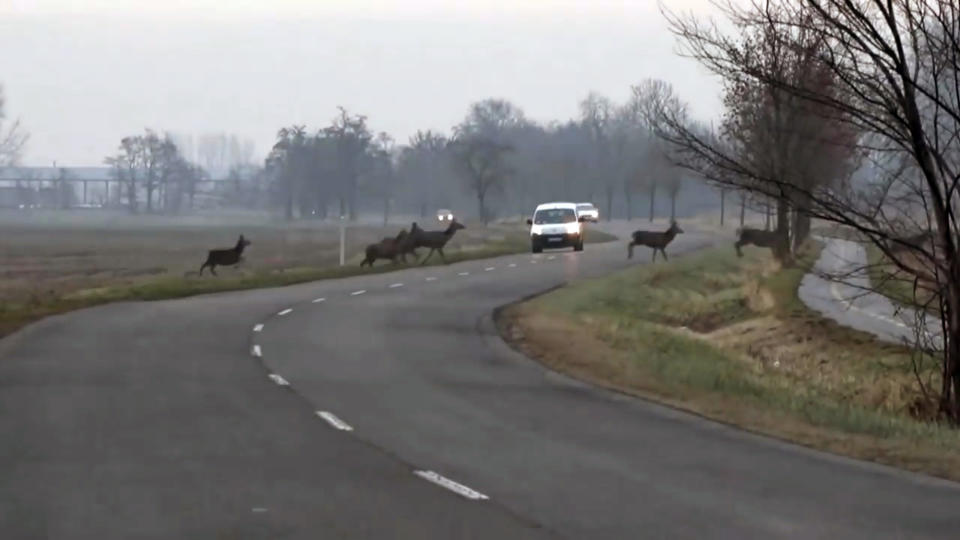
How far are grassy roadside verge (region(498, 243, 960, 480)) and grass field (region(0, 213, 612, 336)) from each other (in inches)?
353

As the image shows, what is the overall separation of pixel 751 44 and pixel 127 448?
869 centimetres

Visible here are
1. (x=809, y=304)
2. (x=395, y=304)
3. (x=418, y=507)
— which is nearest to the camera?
(x=418, y=507)

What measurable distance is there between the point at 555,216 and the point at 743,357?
1327 inches

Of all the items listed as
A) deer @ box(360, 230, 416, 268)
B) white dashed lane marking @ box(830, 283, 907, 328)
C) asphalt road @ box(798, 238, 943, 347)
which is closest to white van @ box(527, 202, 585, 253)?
deer @ box(360, 230, 416, 268)

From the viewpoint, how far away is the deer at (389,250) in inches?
1965

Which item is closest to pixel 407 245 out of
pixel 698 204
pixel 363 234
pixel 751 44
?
pixel 751 44

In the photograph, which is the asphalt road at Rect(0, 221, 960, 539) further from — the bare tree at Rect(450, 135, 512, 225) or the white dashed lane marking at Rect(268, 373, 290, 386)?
the bare tree at Rect(450, 135, 512, 225)

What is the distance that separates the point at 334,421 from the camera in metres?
15.8

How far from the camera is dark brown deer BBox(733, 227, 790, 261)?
51.2 meters

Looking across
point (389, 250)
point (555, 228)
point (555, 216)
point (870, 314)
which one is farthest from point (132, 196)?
point (870, 314)

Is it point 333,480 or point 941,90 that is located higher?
point 941,90

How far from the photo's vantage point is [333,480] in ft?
39.3

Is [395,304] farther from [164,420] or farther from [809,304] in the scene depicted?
[164,420]

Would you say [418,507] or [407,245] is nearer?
[418,507]
